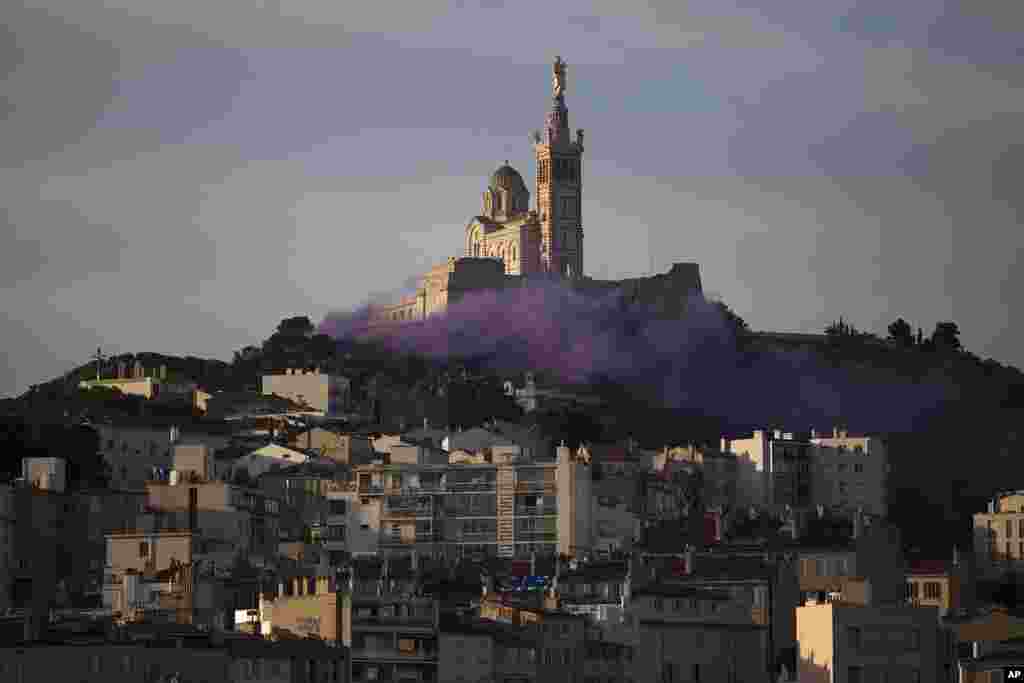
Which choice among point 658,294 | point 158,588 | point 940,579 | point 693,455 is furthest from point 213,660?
point 658,294

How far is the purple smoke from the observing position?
185875mm

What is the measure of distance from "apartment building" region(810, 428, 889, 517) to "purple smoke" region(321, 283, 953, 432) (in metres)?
19.9

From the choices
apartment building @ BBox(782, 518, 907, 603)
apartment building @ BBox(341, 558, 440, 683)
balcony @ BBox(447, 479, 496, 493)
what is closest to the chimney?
apartment building @ BBox(782, 518, 907, 603)

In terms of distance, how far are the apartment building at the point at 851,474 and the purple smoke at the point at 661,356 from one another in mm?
19949

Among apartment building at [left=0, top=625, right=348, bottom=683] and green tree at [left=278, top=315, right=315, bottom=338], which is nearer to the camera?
apartment building at [left=0, top=625, right=348, bottom=683]

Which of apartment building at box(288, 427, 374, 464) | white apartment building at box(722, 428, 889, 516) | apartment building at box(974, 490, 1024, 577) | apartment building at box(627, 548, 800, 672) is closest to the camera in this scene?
apartment building at box(627, 548, 800, 672)

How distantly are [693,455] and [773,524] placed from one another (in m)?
15.1

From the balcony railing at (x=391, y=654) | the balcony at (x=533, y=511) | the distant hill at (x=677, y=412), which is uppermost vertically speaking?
the distant hill at (x=677, y=412)

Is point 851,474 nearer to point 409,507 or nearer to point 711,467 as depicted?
point 711,467

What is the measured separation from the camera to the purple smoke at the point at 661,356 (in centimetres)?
18588

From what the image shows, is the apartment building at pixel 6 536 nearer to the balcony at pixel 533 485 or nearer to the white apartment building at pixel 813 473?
the balcony at pixel 533 485

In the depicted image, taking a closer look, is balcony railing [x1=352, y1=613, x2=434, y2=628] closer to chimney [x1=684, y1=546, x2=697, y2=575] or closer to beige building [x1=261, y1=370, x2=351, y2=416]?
chimney [x1=684, y1=546, x2=697, y2=575]

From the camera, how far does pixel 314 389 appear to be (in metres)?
180

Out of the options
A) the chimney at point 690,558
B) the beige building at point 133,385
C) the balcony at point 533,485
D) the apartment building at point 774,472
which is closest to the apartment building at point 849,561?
the chimney at point 690,558
